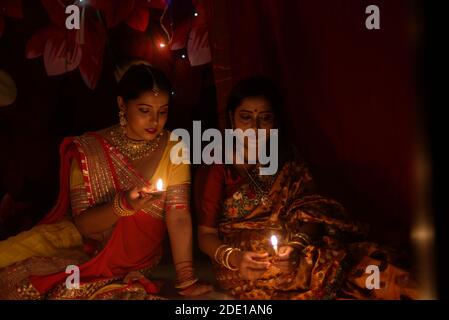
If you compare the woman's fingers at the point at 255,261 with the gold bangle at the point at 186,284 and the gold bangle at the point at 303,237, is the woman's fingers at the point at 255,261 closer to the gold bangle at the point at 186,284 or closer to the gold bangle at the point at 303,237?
the gold bangle at the point at 303,237

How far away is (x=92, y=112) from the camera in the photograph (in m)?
3.14

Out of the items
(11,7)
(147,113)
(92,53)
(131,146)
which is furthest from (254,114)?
(11,7)

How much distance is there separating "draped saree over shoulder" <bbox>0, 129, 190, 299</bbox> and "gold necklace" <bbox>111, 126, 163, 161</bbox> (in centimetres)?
4

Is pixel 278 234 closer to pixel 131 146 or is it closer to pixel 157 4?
pixel 131 146

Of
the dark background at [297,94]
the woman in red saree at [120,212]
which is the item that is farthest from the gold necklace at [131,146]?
the dark background at [297,94]

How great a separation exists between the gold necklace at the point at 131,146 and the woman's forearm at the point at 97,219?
0.95 ft

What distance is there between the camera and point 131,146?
277 cm

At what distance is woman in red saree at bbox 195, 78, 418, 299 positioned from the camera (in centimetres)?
255

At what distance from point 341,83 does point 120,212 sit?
52.0 inches

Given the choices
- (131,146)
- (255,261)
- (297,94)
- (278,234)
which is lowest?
(255,261)

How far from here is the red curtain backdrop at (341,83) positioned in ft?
9.42

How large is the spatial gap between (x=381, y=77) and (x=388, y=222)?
76cm

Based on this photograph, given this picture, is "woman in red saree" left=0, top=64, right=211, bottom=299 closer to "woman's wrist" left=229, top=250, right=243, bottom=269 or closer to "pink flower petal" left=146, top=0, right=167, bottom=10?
"woman's wrist" left=229, top=250, right=243, bottom=269
